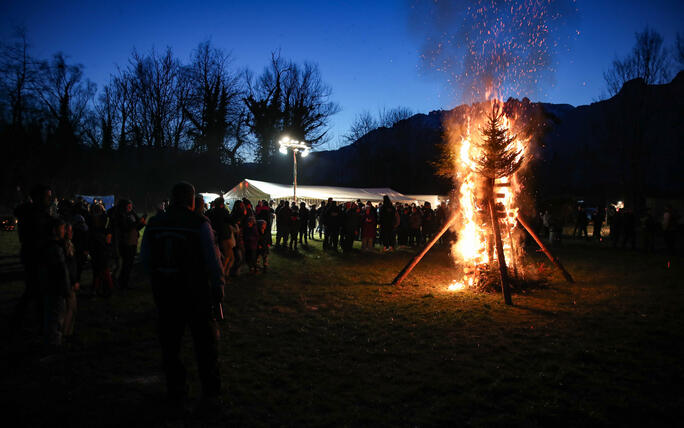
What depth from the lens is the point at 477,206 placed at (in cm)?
898

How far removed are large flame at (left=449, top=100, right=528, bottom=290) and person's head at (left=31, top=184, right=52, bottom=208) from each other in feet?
24.1

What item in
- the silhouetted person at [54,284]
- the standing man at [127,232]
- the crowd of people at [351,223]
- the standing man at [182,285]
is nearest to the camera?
the standing man at [182,285]

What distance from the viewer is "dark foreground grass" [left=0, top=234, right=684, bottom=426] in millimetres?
3387

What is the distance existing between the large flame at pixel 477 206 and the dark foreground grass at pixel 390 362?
1.22 metres

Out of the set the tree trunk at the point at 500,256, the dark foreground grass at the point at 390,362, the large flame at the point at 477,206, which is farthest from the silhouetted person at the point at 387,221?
the dark foreground grass at the point at 390,362

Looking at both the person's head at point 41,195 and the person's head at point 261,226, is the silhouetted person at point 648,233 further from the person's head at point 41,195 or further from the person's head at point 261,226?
the person's head at point 41,195

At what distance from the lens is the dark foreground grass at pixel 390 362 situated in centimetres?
339

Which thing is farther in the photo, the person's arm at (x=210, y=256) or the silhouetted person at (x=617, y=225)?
the silhouetted person at (x=617, y=225)

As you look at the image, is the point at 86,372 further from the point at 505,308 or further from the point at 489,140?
the point at 489,140

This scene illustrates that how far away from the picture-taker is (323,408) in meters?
3.48

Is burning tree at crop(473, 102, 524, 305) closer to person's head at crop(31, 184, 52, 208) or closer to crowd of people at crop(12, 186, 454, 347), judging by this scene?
crowd of people at crop(12, 186, 454, 347)

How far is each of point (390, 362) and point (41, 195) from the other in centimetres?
462

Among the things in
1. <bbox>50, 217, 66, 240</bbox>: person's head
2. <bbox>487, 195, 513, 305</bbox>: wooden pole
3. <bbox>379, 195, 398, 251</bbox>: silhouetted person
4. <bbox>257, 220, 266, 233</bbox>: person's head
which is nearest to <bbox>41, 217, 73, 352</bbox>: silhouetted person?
<bbox>50, 217, 66, 240</bbox>: person's head

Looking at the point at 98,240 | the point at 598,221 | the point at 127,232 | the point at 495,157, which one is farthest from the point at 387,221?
the point at 598,221
